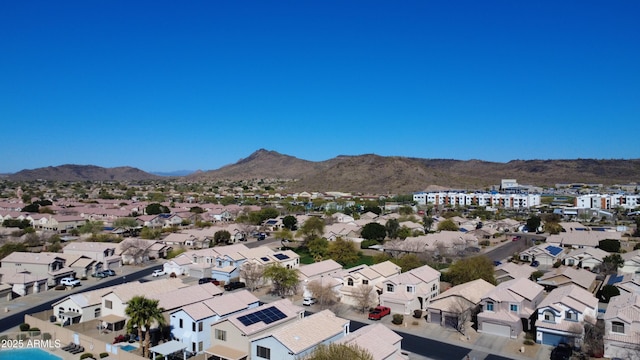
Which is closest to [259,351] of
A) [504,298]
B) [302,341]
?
[302,341]

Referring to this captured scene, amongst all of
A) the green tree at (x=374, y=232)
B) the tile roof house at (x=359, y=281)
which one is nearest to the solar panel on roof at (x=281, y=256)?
the tile roof house at (x=359, y=281)

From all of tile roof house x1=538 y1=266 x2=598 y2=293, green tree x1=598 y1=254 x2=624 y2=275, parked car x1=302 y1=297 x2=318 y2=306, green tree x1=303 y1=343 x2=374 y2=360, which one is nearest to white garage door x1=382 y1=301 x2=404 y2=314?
parked car x1=302 y1=297 x2=318 y2=306

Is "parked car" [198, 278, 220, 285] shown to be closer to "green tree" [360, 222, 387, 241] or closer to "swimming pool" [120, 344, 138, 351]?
"swimming pool" [120, 344, 138, 351]

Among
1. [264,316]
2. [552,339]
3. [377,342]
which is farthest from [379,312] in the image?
[552,339]

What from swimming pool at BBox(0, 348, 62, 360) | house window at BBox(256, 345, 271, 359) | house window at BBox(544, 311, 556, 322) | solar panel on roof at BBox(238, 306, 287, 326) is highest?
solar panel on roof at BBox(238, 306, 287, 326)

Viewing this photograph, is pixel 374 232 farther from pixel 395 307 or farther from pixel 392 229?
pixel 395 307
